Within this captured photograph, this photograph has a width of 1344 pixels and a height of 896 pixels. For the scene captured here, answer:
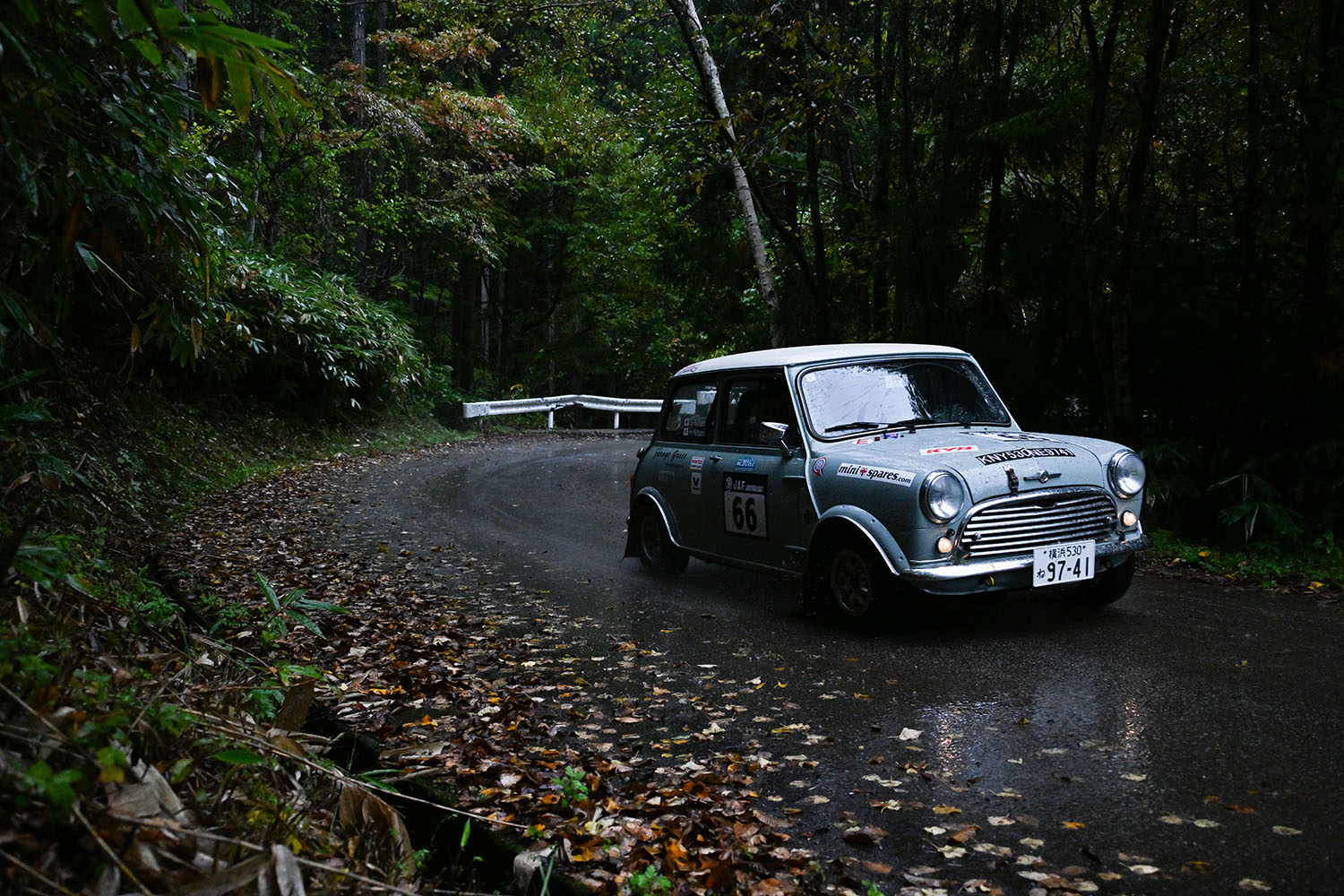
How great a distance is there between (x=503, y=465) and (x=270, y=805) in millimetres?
14373

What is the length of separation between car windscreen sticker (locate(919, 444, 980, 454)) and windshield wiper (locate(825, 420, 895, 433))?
27.1 inches

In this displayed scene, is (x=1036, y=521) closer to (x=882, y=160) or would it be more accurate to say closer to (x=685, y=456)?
(x=685, y=456)

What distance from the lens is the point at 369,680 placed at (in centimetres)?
550

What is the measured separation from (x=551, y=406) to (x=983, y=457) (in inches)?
895

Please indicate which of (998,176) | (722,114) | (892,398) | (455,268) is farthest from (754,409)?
(455,268)

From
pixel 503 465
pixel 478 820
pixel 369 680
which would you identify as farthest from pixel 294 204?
pixel 478 820

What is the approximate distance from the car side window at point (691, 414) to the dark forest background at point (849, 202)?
3.81 m

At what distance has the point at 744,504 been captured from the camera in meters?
7.54

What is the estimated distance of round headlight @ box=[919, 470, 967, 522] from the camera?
19.5 ft

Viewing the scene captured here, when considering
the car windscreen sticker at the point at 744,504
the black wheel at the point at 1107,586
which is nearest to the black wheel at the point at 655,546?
the car windscreen sticker at the point at 744,504

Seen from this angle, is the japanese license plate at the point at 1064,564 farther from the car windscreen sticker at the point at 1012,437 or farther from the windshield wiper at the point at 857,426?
the windshield wiper at the point at 857,426

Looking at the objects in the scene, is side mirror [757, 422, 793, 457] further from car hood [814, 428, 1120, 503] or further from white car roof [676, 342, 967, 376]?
white car roof [676, 342, 967, 376]

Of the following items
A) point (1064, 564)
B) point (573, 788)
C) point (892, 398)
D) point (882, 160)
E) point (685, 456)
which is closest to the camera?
point (573, 788)

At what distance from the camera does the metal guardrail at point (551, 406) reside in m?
25.6
